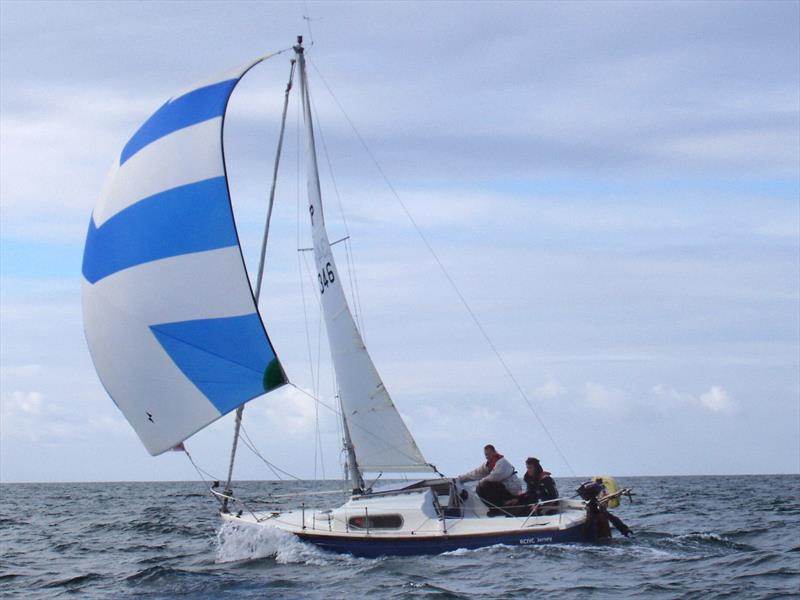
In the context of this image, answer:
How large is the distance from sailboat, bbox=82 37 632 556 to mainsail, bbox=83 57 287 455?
0.6 inches

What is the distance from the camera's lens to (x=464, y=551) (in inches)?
644

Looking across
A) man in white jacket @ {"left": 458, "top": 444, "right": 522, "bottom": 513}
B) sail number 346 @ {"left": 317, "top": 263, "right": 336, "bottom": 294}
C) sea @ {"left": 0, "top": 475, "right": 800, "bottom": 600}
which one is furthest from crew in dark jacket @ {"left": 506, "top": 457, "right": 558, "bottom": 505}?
sail number 346 @ {"left": 317, "top": 263, "right": 336, "bottom": 294}

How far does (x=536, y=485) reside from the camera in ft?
58.9

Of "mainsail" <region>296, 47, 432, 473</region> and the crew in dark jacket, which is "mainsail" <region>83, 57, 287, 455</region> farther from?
the crew in dark jacket

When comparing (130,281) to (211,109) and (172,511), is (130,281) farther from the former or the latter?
(172,511)

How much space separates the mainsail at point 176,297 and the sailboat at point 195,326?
2cm

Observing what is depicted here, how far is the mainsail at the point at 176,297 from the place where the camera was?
627 inches

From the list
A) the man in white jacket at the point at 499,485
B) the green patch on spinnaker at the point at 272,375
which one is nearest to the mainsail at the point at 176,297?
the green patch on spinnaker at the point at 272,375

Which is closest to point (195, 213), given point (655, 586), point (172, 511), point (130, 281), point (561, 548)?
point (130, 281)

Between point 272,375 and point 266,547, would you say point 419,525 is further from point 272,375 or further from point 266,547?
point 272,375

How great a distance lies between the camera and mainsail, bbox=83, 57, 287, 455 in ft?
52.2

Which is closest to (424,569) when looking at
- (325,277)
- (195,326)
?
(195,326)

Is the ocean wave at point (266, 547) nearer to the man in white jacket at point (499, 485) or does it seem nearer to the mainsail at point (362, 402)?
the mainsail at point (362, 402)

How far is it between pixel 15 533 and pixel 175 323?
1455cm
